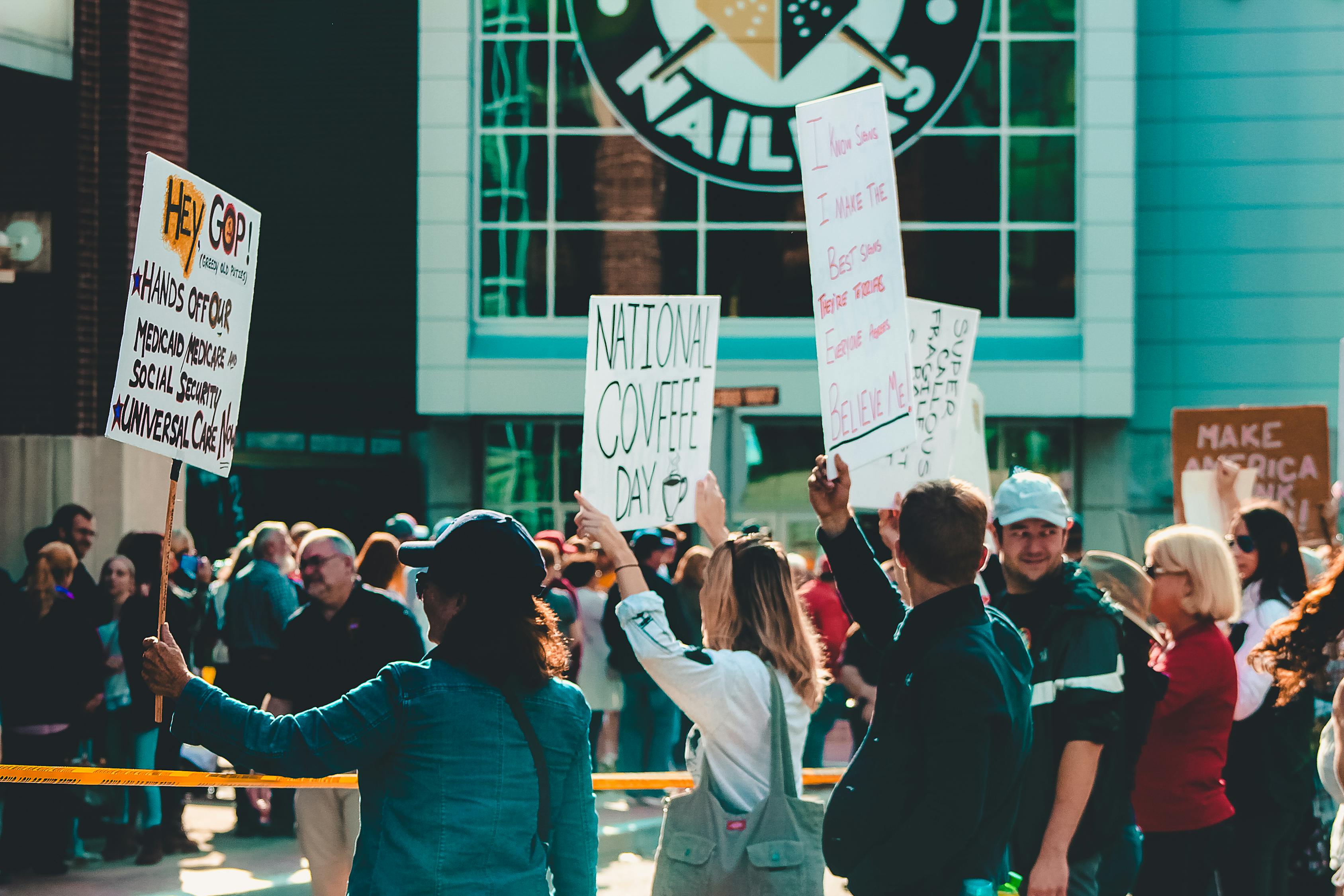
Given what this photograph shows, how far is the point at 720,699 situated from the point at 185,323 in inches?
72.5

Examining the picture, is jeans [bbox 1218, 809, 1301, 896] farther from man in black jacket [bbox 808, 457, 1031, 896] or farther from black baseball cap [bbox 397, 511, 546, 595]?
black baseball cap [bbox 397, 511, 546, 595]

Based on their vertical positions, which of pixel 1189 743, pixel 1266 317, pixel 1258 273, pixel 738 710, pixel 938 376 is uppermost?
pixel 1258 273

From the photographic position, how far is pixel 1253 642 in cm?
597

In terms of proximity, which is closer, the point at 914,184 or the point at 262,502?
the point at 914,184

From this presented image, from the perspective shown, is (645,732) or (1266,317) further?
(1266,317)

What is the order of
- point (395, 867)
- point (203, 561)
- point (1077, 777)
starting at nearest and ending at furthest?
point (395, 867) < point (1077, 777) < point (203, 561)

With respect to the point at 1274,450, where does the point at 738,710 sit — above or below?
below

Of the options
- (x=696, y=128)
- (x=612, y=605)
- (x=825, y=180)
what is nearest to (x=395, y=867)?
(x=825, y=180)

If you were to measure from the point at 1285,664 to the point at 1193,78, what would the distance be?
19.9m

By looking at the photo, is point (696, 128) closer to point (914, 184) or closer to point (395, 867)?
point (914, 184)

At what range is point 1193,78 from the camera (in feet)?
75.4

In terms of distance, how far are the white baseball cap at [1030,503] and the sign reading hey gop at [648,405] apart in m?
1.46

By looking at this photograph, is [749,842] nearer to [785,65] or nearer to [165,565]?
[165,565]

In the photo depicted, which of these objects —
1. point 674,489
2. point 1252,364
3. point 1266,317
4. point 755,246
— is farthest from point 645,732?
point 1266,317
